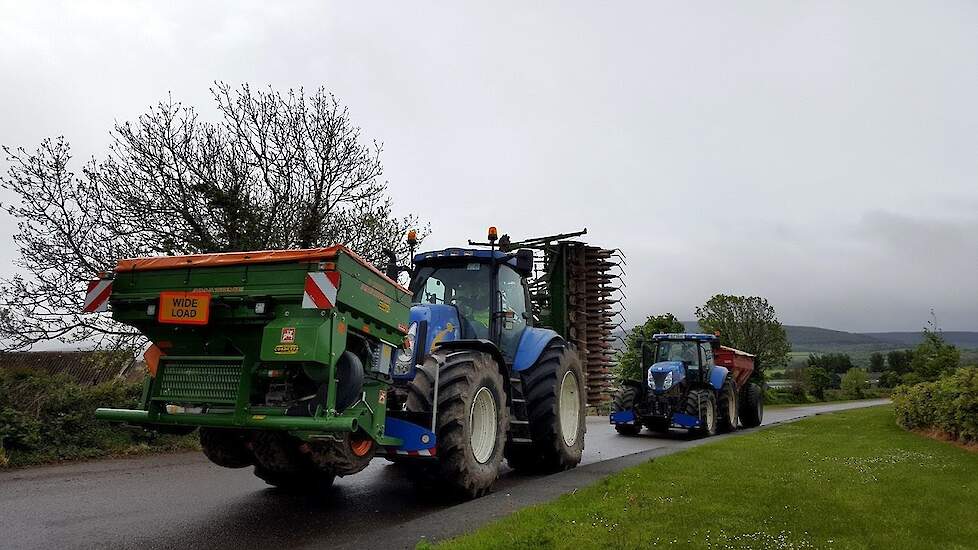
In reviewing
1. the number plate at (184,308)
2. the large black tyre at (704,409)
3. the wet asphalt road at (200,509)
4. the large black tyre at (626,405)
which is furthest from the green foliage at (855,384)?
the number plate at (184,308)

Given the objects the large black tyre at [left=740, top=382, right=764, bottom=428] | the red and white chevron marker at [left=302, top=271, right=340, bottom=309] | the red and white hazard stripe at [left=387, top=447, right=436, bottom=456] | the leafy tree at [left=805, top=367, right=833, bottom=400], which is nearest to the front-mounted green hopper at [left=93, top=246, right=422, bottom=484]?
the red and white chevron marker at [left=302, top=271, right=340, bottom=309]

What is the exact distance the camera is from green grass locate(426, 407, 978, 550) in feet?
15.6

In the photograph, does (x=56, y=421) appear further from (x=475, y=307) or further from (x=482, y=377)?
(x=482, y=377)

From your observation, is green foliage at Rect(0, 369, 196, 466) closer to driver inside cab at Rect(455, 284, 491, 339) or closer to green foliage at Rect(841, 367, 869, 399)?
driver inside cab at Rect(455, 284, 491, 339)

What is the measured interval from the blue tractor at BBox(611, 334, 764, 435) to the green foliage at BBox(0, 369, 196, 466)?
971 cm

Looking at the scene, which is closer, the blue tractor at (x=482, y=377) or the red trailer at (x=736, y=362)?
the blue tractor at (x=482, y=377)

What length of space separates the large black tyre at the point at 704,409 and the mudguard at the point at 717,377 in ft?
1.38

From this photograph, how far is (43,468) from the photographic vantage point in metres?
8.66

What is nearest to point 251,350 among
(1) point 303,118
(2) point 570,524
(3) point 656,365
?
A: (2) point 570,524

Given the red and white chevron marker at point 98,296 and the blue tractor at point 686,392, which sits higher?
the red and white chevron marker at point 98,296

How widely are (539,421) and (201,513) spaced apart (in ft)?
12.8

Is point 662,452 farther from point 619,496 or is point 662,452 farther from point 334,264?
point 334,264

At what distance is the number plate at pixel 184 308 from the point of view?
5.35 m

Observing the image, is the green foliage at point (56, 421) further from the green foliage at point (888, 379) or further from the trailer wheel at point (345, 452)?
the green foliage at point (888, 379)
